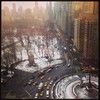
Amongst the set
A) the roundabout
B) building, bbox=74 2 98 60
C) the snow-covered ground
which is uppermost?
building, bbox=74 2 98 60

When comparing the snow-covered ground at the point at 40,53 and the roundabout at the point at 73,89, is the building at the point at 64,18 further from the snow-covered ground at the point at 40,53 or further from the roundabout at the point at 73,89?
the roundabout at the point at 73,89

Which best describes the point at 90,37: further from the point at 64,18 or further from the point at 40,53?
the point at 40,53

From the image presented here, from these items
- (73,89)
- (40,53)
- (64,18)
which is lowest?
(73,89)

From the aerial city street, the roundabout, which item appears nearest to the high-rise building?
the aerial city street

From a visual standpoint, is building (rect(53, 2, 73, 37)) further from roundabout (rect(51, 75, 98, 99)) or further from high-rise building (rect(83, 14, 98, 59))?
roundabout (rect(51, 75, 98, 99))

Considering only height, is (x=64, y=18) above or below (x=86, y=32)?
above

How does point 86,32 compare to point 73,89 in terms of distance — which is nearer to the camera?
point 73,89

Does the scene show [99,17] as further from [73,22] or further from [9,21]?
[9,21]

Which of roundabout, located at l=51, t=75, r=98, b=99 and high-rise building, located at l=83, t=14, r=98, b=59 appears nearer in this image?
roundabout, located at l=51, t=75, r=98, b=99

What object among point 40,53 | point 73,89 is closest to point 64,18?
point 40,53
